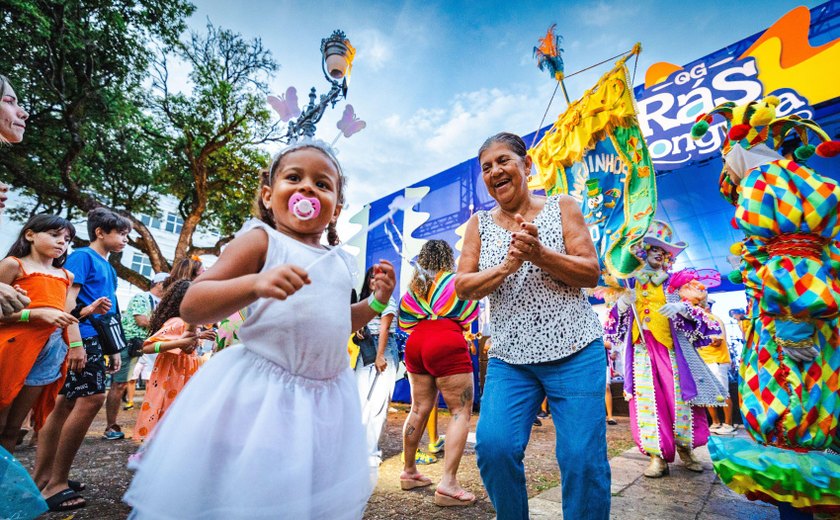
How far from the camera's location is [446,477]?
2943mm

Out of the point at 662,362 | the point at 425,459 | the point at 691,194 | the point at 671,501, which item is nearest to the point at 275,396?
the point at 671,501

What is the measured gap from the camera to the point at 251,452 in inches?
45.0

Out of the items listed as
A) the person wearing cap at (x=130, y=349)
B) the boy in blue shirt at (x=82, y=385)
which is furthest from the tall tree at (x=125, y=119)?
the boy in blue shirt at (x=82, y=385)

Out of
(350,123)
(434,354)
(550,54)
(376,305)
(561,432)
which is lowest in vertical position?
(561,432)

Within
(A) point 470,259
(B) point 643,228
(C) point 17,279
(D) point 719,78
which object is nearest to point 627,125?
(B) point 643,228

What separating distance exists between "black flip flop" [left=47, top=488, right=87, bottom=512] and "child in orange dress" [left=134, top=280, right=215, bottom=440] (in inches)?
18.5

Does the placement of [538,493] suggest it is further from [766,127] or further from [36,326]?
[36,326]

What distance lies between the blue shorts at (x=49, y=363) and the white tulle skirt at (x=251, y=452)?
2.16m

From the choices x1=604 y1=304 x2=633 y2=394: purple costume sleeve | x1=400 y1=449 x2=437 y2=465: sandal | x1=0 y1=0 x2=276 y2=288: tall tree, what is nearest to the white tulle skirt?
x1=400 y1=449 x2=437 y2=465: sandal

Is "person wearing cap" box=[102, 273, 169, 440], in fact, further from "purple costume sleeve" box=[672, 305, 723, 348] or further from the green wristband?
"purple costume sleeve" box=[672, 305, 723, 348]

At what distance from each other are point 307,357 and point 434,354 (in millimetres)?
2099

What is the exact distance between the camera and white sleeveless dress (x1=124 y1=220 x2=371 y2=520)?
111 cm

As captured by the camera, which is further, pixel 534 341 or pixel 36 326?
pixel 36 326

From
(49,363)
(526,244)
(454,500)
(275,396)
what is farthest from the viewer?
(454,500)
